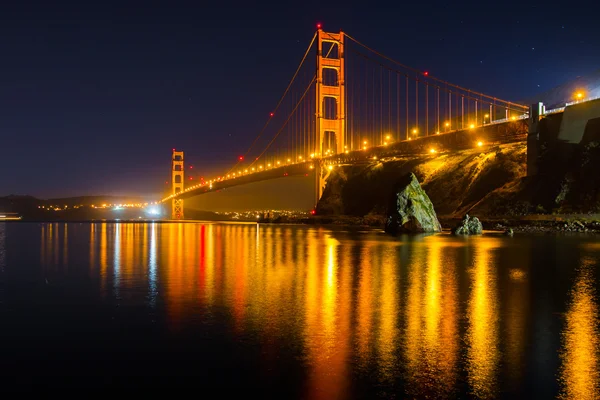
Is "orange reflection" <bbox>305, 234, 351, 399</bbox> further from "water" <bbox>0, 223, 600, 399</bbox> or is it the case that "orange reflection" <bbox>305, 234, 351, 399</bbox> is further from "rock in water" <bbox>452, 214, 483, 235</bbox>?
"rock in water" <bbox>452, 214, 483, 235</bbox>

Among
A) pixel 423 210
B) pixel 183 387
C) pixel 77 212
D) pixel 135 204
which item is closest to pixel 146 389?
pixel 183 387

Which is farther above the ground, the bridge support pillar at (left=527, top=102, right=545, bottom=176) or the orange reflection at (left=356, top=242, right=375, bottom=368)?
the bridge support pillar at (left=527, top=102, right=545, bottom=176)

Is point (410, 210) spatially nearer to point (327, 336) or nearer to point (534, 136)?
point (534, 136)

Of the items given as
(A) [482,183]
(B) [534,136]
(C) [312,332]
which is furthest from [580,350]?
(A) [482,183]

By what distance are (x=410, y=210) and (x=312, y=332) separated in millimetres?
32184

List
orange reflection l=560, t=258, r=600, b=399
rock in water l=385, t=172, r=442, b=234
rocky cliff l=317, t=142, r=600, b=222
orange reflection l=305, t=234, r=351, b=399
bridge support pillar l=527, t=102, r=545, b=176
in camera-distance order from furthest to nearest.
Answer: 1. bridge support pillar l=527, t=102, r=545, b=176
2. rocky cliff l=317, t=142, r=600, b=222
3. rock in water l=385, t=172, r=442, b=234
4. orange reflection l=305, t=234, r=351, b=399
5. orange reflection l=560, t=258, r=600, b=399

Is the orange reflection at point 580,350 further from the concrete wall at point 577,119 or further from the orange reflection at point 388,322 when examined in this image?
the concrete wall at point 577,119

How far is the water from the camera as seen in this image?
5.16 m

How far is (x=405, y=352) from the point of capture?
6.09 m

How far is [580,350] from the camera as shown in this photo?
6160 millimetres

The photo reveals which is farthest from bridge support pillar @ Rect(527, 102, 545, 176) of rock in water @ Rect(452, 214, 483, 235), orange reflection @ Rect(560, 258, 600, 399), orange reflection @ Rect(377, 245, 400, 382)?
orange reflection @ Rect(560, 258, 600, 399)

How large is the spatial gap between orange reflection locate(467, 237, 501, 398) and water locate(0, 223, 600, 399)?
0.02 metres

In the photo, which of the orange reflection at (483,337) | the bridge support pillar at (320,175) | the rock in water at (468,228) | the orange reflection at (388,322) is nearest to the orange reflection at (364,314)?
the orange reflection at (388,322)

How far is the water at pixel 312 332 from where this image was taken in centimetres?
516
